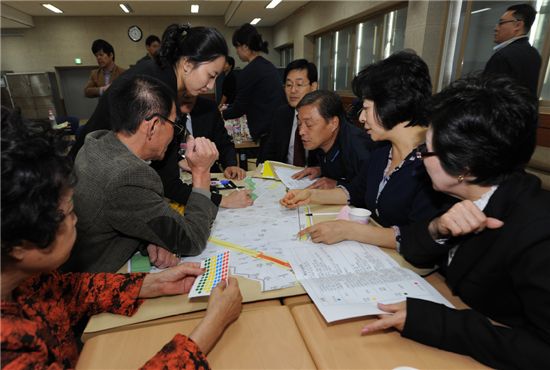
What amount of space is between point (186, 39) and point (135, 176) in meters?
0.97

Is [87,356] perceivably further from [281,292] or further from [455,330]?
[455,330]

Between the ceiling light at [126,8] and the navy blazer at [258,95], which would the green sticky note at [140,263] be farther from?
the ceiling light at [126,8]

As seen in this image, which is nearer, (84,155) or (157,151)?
(84,155)

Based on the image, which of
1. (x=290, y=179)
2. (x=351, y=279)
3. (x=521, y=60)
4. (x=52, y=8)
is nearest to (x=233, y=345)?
(x=351, y=279)

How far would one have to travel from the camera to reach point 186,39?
167 centimetres

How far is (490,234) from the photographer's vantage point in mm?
837

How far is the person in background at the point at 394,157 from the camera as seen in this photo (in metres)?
1.24

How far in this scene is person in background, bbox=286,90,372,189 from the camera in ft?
6.72

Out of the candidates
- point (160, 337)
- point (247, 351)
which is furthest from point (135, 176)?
point (247, 351)

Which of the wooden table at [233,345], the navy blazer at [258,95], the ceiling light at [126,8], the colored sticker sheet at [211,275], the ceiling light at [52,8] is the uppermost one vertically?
the ceiling light at [126,8]

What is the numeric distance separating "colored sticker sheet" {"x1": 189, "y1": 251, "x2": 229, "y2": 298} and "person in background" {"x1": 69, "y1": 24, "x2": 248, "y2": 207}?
569mm

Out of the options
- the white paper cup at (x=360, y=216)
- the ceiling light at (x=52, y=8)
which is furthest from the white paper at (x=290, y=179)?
the ceiling light at (x=52, y=8)

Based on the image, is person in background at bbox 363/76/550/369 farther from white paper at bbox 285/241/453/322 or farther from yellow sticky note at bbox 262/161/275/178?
yellow sticky note at bbox 262/161/275/178

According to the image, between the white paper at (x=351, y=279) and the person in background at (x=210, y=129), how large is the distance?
1.14 m
